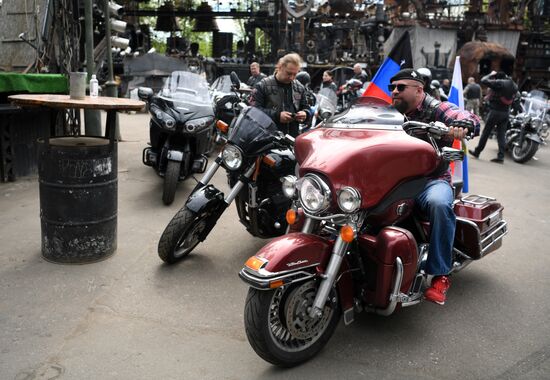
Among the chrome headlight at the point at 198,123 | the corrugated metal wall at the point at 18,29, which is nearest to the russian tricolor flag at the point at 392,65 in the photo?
the chrome headlight at the point at 198,123

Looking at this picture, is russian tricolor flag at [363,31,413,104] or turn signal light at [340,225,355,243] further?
russian tricolor flag at [363,31,413,104]

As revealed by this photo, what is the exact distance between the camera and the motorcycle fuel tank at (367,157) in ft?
9.53

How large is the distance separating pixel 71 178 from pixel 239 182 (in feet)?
4.51

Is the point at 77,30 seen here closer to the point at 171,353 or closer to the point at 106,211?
the point at 106,211

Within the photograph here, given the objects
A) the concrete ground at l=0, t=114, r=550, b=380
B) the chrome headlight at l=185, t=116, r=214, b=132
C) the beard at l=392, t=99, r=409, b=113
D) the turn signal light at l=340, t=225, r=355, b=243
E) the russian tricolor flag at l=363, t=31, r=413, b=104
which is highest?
the russian tricolor flag at l=363, t=31, r=413, b=104

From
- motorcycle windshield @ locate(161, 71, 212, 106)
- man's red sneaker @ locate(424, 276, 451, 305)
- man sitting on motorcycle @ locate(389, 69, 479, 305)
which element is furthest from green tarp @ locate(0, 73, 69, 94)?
man's red sneaker @ locate(424, 276, 451, 305)

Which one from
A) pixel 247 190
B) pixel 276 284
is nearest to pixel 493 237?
pixel 247 190

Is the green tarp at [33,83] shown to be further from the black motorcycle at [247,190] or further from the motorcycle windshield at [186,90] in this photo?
the black motorcycle at [247,190]

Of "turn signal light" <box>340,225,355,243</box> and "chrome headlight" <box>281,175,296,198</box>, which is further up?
"chrome headlight" <box>281,175,296,198</box>

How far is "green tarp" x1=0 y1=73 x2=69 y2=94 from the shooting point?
6.06m

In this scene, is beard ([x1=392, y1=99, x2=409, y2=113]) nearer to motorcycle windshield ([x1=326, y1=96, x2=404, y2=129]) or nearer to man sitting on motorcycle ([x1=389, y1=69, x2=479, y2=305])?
man sitting on motorcycle ([x1=389, y1=69, x2=479, y2=305])

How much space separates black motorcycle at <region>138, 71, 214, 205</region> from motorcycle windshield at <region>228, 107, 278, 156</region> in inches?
87.7

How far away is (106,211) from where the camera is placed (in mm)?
4363

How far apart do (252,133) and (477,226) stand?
1.95m
